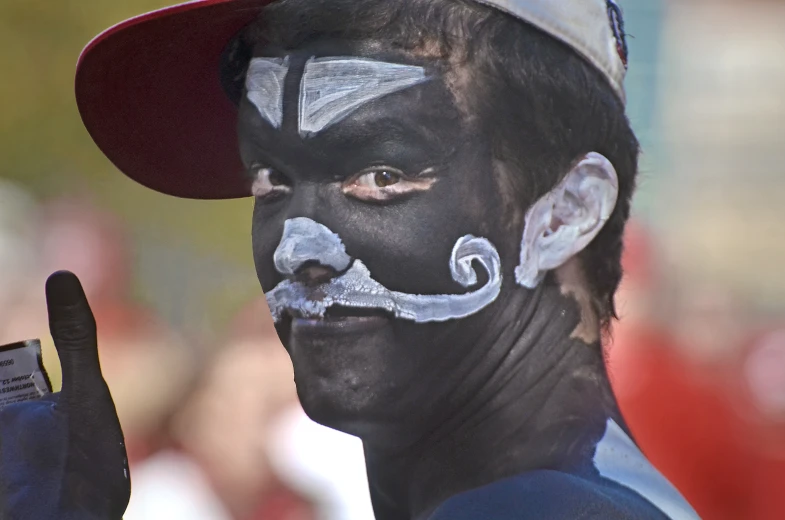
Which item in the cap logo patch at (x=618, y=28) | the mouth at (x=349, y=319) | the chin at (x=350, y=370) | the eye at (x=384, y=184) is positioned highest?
the cap logo patch at (x=618, y=28)

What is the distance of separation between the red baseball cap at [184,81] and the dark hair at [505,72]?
4 cm

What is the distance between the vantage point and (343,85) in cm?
170

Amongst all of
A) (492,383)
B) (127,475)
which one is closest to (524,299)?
(492,383)

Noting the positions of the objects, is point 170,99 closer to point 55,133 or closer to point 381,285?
point 55,133

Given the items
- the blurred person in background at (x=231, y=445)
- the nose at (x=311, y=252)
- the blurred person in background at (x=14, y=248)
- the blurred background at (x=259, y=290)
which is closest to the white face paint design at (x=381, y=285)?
the nose at (x=311, y=252)

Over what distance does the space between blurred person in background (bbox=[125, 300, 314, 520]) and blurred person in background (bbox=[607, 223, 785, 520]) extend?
0.79 m

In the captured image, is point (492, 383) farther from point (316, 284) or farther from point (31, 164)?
point (31, 164)

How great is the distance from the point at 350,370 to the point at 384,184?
327 mm

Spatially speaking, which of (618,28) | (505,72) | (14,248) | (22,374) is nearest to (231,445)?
(22,374)

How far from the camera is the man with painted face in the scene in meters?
1.67

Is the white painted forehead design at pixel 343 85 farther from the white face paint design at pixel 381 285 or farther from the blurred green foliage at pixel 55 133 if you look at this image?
the blurred green foliage at pixel 55 133

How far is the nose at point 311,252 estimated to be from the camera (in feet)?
5.50

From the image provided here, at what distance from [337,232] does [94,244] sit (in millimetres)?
851

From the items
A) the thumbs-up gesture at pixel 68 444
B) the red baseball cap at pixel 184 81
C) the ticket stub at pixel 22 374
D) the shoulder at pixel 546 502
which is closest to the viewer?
the shoulder at pixel 546 502
